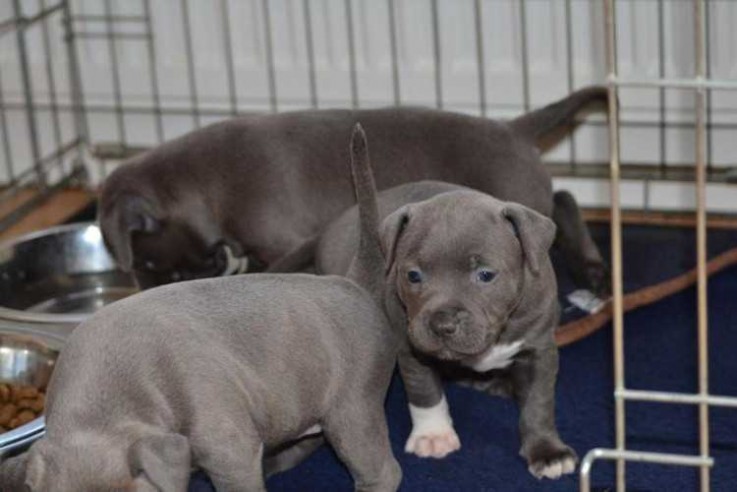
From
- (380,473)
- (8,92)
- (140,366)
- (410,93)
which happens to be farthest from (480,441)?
(8,92)

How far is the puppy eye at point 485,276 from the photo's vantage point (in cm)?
271

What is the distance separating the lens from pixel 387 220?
2.80 metres

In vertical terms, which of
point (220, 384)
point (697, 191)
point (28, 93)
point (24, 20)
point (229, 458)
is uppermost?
point (24, 20)

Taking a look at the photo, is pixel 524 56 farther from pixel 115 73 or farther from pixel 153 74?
pixel 115 73

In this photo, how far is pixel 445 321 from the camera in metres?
2.67

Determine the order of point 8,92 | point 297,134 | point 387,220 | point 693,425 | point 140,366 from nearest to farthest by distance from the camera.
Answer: point 140,366, point 387,220, point 693,425, point 297,134, point 8,92

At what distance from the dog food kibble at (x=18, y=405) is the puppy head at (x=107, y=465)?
75 centimetres

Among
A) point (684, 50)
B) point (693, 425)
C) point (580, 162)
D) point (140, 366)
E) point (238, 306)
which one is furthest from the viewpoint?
point (580, 162)

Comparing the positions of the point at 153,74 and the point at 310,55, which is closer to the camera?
the point at 310,55

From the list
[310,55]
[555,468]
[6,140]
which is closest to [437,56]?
[310,55]

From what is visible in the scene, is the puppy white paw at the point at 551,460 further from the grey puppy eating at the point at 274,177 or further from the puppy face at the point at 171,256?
the puppy face at the point at 171,256

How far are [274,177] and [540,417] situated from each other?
3.36ft

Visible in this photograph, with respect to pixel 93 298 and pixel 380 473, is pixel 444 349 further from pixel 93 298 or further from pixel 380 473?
pixel 93 298

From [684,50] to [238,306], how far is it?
1.90 m
